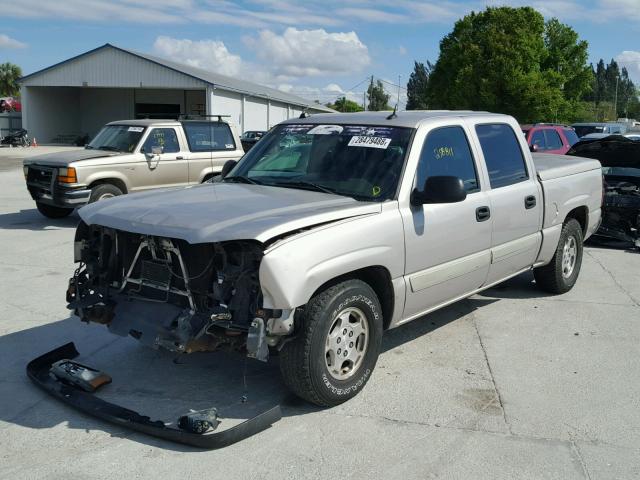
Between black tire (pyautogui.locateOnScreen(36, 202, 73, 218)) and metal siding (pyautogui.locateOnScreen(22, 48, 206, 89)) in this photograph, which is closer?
black tire (pyautogui.locateOnScreen(36, 202, 73, 218))

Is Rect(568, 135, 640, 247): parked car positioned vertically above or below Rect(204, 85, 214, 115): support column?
below

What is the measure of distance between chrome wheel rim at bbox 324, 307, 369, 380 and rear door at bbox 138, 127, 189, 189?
816cm

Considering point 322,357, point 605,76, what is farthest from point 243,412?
point 605,76

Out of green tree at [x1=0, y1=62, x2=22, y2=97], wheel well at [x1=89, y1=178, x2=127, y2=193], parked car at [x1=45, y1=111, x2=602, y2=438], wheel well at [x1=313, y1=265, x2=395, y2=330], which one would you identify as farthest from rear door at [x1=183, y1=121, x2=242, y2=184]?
green tree at [x1=0, y1=62, x2=22, y2=97]

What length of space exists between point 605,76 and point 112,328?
154851 millimetres

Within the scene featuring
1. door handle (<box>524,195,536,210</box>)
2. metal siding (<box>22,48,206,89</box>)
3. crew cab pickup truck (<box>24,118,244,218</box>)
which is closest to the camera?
door handle (<box>524,195,536,210</box>)

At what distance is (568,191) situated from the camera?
6.87 meters

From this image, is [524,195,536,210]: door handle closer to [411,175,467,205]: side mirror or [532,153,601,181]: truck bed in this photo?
[532,153,601,181]: truck bed

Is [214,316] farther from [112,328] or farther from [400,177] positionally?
[400,177]

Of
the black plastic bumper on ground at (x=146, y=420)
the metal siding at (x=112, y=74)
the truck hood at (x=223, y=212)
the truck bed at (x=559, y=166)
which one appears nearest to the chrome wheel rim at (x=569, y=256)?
the truck bed at (x=559, y=166)

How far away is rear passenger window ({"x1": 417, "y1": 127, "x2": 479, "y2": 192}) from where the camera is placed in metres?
5.05

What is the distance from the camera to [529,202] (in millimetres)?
6105

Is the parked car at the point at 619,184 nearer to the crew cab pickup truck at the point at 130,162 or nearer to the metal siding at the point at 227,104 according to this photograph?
the crew cab pickup truck at the point at 130,162

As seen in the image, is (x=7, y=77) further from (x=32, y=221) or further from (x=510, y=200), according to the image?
(x=510, y=200)
